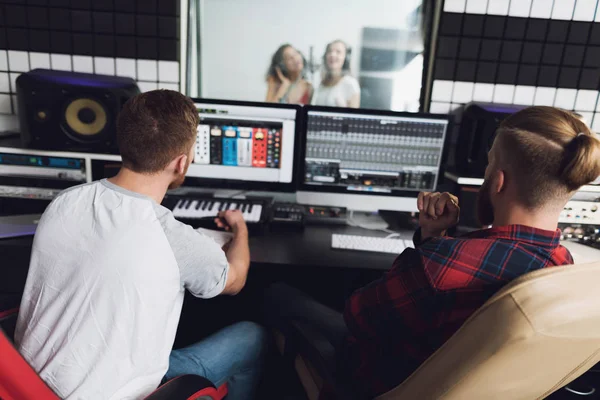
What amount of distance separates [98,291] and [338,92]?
1.69 meters

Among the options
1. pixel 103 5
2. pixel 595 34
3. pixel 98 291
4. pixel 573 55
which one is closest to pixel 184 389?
pixel 98 291

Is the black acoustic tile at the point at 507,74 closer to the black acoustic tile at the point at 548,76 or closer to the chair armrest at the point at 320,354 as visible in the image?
the black acoustic tile at the point at 548,76

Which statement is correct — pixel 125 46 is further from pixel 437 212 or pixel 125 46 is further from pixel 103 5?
pixel 437 212

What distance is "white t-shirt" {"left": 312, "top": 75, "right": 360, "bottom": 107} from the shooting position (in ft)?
7.50

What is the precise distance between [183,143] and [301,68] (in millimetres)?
1297

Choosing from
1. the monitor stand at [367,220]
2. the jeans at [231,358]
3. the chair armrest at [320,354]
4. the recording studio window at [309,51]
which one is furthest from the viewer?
the recording studio window at [309,51]

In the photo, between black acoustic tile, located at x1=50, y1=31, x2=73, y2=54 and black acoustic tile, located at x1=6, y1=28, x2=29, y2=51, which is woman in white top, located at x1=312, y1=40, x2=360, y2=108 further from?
black acoustic tile, located at x1=6, y1=28, x2=29, y2=51

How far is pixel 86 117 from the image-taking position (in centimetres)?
184

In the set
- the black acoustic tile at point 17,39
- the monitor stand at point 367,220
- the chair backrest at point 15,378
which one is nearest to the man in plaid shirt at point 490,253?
the chair backrest at point 15,378

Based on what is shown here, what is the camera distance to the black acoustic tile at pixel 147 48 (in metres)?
2.15

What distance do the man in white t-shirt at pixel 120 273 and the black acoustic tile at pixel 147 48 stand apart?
119 centimetres

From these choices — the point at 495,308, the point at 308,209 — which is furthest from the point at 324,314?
the point at 495,308

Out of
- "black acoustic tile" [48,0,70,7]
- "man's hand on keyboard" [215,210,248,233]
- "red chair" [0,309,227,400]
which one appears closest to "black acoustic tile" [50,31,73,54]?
"black acoustic tile" [48,0,70,7]

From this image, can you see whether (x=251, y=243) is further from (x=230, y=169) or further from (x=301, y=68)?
(x=301, y=68)
